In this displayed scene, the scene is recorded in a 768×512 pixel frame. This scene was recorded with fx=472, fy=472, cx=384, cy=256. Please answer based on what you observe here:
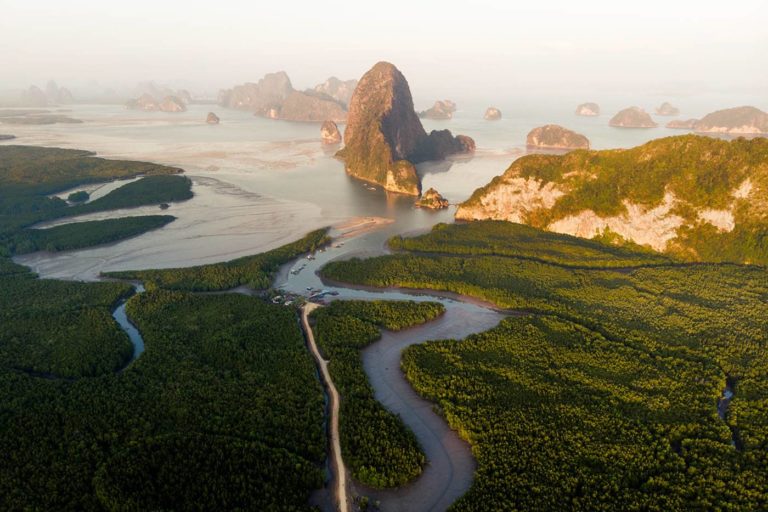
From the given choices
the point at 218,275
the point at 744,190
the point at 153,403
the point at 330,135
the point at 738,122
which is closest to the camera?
the point at 153,403

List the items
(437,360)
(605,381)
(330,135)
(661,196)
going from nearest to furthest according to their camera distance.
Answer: (605,381) → (437,360) → (661,196) → (330,135)

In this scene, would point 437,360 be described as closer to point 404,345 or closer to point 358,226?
point 404,345

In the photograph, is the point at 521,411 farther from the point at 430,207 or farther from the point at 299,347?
the point at 430,207

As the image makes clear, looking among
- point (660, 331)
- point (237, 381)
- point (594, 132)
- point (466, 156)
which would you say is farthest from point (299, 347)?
point (594, 132)

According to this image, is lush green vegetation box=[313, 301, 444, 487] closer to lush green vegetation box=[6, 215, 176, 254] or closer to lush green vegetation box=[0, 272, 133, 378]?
lush green vegetation box=[0, 272, 133, 378]

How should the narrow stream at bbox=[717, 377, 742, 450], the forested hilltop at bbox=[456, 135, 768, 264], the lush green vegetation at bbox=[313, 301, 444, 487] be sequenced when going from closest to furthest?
the lush green vegetation at bbox=[313, 301, 444, 487], the narrow stream at bbox=[717, 377, 742, 450], the forested hilltop at bbox=[456, 135, 768, 264]

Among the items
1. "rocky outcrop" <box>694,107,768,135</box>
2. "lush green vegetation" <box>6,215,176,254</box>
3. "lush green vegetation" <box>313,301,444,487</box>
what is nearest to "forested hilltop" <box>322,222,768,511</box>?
"lush green vegetation" <box>313,301,444,487</box>

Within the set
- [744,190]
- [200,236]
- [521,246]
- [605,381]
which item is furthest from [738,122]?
[200,236]
